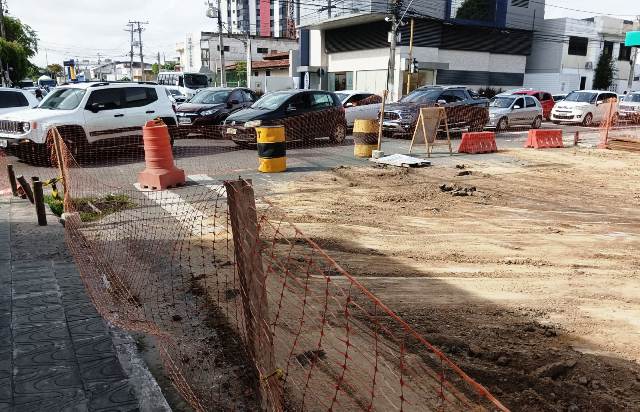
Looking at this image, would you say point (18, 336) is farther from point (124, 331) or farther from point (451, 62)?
point (451, 62)

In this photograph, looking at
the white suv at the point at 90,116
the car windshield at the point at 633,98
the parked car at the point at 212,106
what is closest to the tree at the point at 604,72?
the car windshield at the point at 633,98

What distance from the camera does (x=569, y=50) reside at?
4378 cm

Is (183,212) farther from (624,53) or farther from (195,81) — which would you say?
(624,53)

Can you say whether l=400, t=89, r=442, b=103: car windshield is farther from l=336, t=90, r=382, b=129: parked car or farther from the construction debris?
the construction debris

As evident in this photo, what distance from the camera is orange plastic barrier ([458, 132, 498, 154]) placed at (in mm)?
14852

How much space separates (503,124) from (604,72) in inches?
1282

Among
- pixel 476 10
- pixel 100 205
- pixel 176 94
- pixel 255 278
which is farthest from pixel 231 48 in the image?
pixel 255 278

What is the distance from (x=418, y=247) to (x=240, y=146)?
389 inches

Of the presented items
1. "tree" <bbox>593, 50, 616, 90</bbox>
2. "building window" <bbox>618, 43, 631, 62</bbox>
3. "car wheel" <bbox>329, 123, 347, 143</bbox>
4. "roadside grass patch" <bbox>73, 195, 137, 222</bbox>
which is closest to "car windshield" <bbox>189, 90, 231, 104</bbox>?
"car wheel" <bbox>329, 123, 347, 143</bbox>

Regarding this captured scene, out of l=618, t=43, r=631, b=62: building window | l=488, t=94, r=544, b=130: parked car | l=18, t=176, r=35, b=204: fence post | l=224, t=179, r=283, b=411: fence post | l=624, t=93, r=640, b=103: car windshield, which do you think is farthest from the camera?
l=618, t=43, r=631, b=62: building window

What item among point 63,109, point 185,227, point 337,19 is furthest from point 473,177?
point 337,19

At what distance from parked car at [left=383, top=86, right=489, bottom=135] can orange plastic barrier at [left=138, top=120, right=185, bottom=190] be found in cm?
994

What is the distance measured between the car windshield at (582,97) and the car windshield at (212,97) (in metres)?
18.7

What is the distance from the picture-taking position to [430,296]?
15.4 feet
